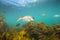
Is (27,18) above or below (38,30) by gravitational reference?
above

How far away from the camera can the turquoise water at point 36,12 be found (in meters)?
2.57

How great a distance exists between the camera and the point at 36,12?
264 cm

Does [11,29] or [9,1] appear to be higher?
[9,1]

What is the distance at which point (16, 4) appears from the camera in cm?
273

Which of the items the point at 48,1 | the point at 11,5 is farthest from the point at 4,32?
the point at 48,1

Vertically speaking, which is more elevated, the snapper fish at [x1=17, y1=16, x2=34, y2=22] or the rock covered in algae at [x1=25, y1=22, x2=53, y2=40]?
the snapper fish at [x1=17, y1=16, x2=34, y2=22]

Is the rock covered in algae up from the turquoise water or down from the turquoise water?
down

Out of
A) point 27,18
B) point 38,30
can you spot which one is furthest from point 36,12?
point 38,30

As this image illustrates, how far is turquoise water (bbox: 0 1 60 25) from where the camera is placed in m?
2.57

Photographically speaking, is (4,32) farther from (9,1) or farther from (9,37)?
(9,1)

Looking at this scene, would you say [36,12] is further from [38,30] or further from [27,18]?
[38,30]

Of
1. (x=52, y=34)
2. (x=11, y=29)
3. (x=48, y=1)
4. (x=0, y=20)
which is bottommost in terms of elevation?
(x=52, y=34)

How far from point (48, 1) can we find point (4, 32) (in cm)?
97

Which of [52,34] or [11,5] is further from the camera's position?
[11,5]
